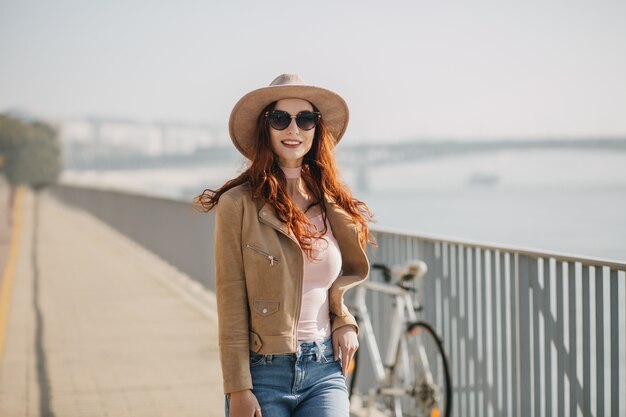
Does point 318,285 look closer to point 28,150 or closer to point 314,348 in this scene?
point 314,348

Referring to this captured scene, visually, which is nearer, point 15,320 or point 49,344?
point 49,344

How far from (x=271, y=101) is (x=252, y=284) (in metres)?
0.70

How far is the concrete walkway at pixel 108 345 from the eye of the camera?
22.0 feet

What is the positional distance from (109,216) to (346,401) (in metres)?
23.2

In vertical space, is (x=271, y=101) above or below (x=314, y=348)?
above

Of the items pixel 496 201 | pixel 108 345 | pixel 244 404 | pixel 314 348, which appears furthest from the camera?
pixel 496 201

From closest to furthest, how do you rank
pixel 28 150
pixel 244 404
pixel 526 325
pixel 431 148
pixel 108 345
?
pixel 244 404 < pixel 526 325 < pixel 108 345 < pixel 28 150 < pixel 431 148

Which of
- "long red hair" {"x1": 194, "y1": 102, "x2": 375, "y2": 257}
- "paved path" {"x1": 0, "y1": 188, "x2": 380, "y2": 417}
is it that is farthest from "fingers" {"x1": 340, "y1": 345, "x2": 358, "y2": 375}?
"paved path" {"x1": 0, "y1": 188, "x2": 380, "y2": 417}

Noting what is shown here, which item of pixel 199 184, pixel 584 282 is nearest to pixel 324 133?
pixel 584 282

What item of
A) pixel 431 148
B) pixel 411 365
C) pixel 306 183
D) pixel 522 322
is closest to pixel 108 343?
pixel 411 365

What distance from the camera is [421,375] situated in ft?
18.0

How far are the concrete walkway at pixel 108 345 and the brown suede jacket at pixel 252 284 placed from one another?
369 cm

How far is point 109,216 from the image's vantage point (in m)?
25.5

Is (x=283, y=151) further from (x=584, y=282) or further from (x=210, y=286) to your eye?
(x=210, y=286)
